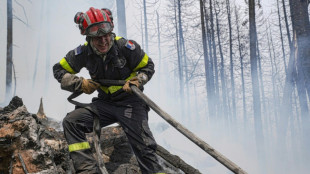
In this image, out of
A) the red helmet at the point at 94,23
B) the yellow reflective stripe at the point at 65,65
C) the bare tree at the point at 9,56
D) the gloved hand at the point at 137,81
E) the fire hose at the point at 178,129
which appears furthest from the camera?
the bare tree at the point at 9,56

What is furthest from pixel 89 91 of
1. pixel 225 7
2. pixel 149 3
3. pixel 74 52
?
pixel 149 3

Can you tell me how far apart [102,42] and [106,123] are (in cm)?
93

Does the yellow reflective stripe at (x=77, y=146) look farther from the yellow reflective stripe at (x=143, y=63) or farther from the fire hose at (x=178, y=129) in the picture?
the yellow reflective stripe at (x=143, y=63)

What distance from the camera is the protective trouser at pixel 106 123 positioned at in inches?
107

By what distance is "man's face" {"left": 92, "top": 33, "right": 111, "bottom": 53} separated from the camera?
2891 millimetres

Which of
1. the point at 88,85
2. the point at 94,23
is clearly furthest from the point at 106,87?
the point at 94,23

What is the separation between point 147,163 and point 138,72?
3.39 feet

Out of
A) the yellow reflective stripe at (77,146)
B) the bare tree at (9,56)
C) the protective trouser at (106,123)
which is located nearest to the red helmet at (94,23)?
the protective trouser at (106,123)

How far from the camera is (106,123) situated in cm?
313

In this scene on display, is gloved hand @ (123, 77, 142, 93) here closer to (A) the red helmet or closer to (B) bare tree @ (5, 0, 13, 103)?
(A) the red helmet

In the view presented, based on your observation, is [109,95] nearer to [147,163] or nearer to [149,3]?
[147,163]

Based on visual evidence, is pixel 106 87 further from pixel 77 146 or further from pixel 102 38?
pixel 77 146

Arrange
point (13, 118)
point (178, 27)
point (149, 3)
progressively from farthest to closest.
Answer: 1. point (149, 3)
2. point (178, 27)
3. point (13, 118)

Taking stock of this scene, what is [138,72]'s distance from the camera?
10.5 feet
